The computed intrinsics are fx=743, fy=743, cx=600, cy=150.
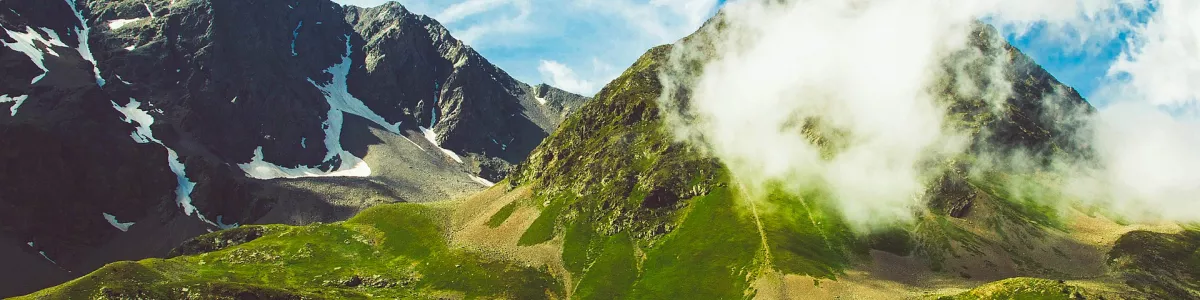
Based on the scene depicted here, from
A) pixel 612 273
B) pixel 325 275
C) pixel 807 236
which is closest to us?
pixel 807 236

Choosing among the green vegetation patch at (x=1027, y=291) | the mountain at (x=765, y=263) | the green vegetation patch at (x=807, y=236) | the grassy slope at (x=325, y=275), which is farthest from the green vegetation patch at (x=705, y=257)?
the green vegetation patch at (x=1027, y=291)

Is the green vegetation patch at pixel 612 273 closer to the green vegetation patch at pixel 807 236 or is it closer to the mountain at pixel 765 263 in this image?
the mountain at pixel 765 263

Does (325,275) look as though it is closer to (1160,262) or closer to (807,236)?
(807,236)

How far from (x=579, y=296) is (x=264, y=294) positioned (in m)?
65.9

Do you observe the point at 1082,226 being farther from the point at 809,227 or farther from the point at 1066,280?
the point at 809,227

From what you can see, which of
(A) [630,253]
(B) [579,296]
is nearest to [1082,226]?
(A) [630,253]

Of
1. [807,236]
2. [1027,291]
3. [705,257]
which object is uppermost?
[807,236]

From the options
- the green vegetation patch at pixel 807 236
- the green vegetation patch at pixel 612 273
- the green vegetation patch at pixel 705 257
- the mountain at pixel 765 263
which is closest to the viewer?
the mountain at pixel 765 263

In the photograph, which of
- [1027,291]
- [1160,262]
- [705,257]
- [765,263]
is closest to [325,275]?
[705,257]

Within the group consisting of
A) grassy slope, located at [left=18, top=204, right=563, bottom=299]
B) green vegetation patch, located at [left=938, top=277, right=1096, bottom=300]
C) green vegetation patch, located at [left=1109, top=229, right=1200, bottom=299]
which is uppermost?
green vegetation patch, located at [left=1109, top=229, right=1200, bottom=299]

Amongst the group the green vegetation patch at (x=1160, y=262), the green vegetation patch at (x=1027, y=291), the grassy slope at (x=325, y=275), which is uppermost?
the green vegetation patch at (x=1160, y=262)

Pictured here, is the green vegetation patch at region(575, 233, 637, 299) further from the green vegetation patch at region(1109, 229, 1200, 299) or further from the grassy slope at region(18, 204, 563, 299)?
the green vegetation patch at region(1109, 229, 1200, 299)

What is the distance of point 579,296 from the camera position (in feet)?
558

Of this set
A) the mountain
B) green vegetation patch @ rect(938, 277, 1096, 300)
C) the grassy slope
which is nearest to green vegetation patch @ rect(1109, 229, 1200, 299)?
the mountain
